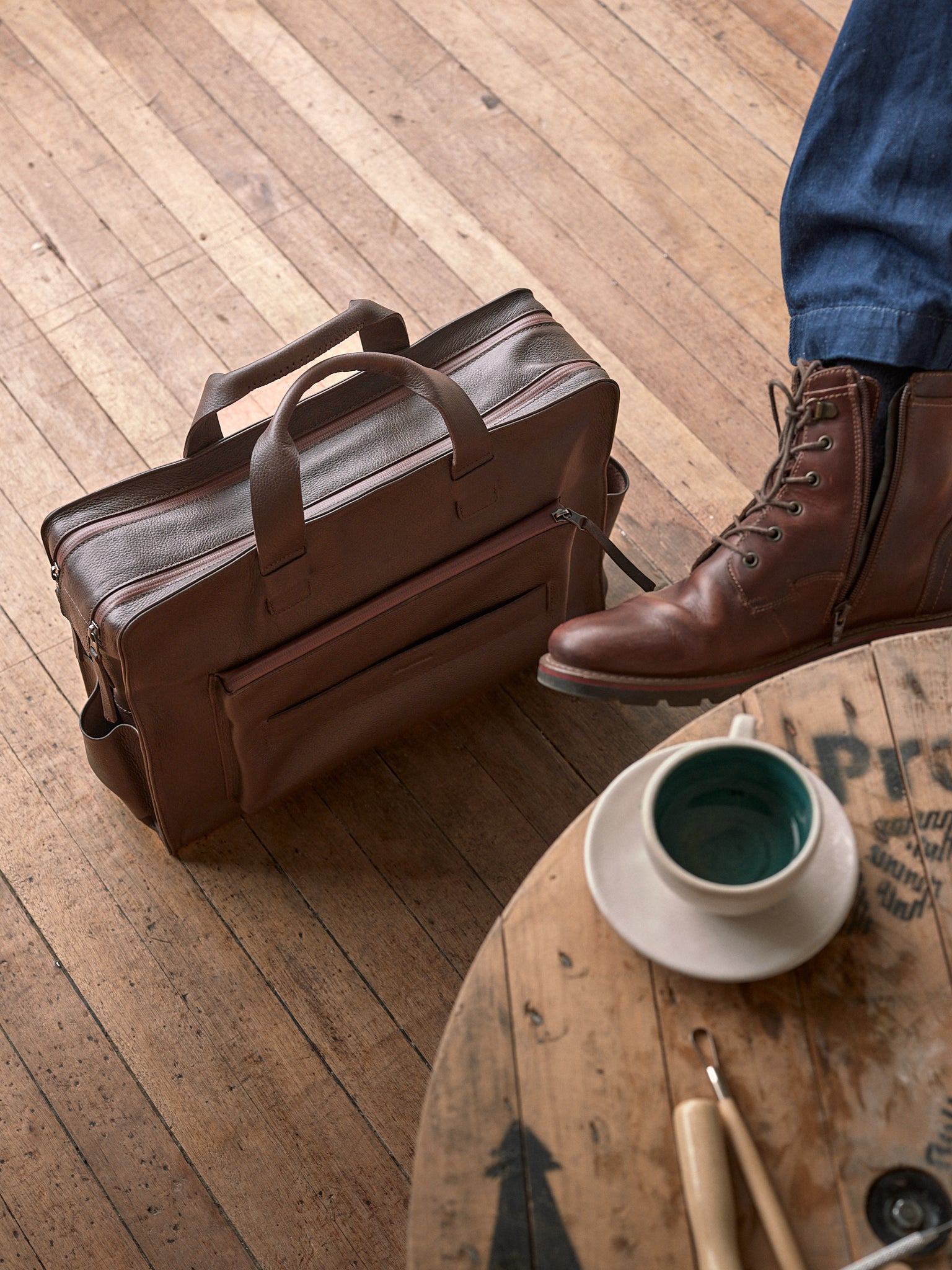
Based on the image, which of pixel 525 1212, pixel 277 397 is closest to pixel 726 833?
pixel 525 1212

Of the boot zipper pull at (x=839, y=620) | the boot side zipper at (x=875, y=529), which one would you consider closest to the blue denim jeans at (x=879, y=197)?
the boot side zipper at (x=875, y=529)

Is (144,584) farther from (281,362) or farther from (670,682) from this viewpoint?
(670,682)

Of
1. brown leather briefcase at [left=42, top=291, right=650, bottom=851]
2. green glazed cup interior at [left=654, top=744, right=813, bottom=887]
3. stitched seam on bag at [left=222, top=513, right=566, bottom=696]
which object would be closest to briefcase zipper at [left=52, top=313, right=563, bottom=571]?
brown leather briefcase at [left=42, top=291, right=650, bottom=851]

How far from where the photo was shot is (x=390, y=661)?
4.38 feet

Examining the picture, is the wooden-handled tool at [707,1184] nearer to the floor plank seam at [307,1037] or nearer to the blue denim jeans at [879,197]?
the floor plank seam at [307,1037]

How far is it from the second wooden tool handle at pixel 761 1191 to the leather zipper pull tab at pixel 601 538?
751mm

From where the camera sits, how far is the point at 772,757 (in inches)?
28.3

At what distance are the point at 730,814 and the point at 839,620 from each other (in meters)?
0.61

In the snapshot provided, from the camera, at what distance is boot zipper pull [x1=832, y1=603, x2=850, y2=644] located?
4.18ft

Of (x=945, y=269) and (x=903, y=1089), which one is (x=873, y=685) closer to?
(x=903, y=1089)

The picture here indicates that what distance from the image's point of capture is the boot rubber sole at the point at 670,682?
1.26 m

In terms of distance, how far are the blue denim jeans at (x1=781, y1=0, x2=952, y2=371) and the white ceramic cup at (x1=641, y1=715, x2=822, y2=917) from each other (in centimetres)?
69

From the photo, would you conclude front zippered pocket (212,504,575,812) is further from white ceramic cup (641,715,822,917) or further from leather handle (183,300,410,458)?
white ceramic cup (641,715,822,917)

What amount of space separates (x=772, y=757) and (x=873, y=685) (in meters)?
0.17
